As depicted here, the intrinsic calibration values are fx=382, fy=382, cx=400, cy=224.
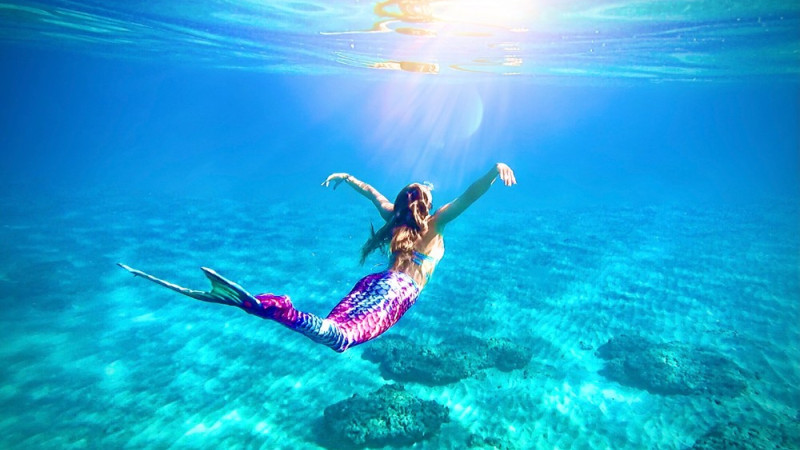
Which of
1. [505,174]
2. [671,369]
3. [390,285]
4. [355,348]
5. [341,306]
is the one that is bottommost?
[355,348]

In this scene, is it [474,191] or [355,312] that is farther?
[474,191]

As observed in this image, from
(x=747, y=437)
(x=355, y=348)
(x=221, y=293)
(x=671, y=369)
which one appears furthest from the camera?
(x=355, y=348)

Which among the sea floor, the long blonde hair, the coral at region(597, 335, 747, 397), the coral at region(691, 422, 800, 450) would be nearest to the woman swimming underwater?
the long blonde hair

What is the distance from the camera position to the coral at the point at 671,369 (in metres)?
8.23

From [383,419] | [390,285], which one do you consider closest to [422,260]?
[390,285]

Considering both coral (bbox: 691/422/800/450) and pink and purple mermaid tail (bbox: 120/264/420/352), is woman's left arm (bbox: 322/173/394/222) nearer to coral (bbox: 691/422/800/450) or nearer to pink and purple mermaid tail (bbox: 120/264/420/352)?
pink and purple mermaid tail (bbox: 120/264/420/352)

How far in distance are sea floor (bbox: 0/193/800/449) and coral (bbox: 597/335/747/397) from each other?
0.14m

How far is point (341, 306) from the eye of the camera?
3344 mm

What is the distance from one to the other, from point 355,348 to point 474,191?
25.0 feet

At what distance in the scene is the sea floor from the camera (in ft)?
23.3

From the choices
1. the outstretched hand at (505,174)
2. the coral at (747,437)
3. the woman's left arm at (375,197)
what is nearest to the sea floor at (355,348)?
the coral at (747,437)

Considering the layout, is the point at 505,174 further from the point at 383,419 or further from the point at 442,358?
the point at 442,358

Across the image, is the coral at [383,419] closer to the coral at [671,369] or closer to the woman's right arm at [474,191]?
the woman's right arm at [474,191]

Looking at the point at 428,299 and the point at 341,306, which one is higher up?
the point at 341,306
